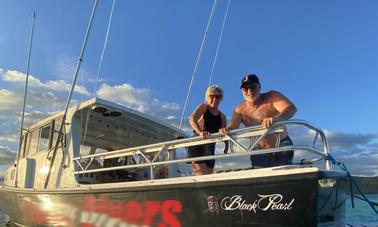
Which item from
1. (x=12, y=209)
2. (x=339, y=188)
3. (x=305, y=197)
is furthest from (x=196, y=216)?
(x=12, y=209)

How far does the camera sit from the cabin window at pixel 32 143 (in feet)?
35.7

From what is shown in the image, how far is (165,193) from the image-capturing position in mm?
6137

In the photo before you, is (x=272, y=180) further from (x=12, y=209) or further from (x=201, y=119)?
(x=12, y=209)

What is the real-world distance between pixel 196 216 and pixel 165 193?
65 cm

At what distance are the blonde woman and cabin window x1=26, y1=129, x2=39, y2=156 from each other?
5.69 meters

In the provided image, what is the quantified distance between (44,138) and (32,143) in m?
0.84

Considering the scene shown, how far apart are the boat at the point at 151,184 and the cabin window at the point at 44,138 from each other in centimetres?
3

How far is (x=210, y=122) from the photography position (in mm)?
6723

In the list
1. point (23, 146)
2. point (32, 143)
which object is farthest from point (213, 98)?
point (23, 146)

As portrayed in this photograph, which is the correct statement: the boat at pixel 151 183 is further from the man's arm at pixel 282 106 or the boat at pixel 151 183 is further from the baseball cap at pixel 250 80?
the baseball cap at pixel 250 80

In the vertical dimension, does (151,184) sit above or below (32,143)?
below

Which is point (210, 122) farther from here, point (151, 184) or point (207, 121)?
point (151, 184)

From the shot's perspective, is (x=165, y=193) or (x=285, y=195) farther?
(x=165, y=193)

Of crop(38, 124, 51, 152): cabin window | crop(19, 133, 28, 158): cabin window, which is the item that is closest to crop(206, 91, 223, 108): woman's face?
crop(38, 124, 51, 152): cabin window
